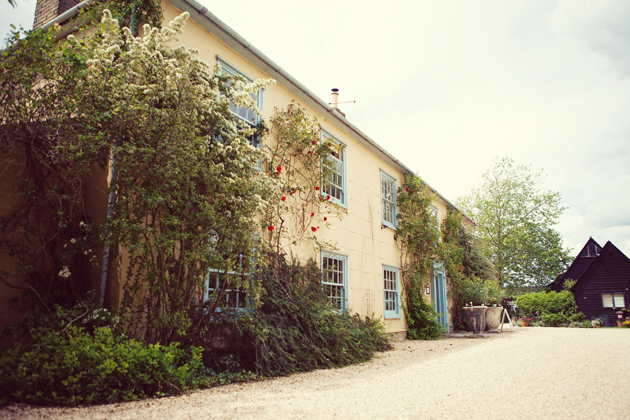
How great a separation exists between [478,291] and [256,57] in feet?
40.1

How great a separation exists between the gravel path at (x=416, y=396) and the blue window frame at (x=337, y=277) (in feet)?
7.85

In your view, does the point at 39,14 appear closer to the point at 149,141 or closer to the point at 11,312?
the point at 149,141

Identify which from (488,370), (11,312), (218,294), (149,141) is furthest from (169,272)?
(488,370)

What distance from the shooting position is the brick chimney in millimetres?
7258

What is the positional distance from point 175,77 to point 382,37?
3685 mm

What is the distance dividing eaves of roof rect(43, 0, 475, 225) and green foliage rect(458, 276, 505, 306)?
6.82m

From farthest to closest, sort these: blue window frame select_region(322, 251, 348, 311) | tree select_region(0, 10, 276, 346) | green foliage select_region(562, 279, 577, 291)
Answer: green foliage select_region(562, 279, 577, 291) < blue window frame select_region(322, 251, 348, 311) < tree select_region(0, 10, 276, 346)

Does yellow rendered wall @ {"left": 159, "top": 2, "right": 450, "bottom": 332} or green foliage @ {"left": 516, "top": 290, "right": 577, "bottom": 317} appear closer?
yellow rendered wall @ {"left": 159, "top": 2, "right": 450, "bottom": 332}

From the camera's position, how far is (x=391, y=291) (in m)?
11.7

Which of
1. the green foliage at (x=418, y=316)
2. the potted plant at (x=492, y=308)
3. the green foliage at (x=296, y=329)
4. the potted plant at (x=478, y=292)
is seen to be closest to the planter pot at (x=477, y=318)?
the potted plant at (x=478, y=292)

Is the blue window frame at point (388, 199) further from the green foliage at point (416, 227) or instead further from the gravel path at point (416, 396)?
the gravel path at point (416, 396)

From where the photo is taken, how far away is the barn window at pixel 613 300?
26473 mm

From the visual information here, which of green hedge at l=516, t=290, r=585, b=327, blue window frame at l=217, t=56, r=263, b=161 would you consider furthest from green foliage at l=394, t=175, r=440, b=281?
green hedge at l=516, t=290, r=585, b=327

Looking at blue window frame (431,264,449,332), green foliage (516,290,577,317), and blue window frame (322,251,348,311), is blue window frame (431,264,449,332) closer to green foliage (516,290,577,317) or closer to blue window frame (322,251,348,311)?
blue window frame (322,251,348,311)
